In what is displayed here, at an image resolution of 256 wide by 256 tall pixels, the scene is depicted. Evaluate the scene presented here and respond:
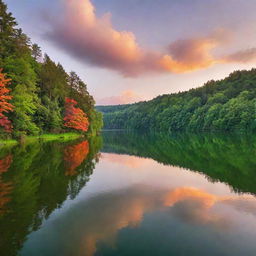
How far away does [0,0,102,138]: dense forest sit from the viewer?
39.2 meters

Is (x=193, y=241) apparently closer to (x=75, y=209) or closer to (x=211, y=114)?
(x=75, y=209)

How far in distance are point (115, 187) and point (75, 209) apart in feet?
14.9

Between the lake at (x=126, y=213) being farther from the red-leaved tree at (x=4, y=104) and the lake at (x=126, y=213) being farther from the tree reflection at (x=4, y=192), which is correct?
the red-leaved tree at (x=4, y=104)

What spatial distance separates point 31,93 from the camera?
4653cm

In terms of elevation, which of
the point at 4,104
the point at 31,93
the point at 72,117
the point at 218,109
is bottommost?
the point at 72,117

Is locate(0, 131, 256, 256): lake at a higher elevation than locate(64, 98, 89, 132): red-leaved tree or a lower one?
lower

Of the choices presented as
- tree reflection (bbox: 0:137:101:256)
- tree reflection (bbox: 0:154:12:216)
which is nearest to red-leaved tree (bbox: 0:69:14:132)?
tree reflection (bbox: 0:137:101:256)

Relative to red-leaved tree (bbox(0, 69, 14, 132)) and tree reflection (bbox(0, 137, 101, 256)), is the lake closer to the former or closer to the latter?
tree reflection (bbox(0, 137, 101, 256))

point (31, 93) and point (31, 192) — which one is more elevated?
point (31, 93)

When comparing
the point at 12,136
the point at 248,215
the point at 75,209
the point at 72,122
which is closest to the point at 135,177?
the point at 75,209

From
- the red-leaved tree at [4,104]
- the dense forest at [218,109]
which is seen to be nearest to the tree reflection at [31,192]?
the red-leaved tree at [4,104]

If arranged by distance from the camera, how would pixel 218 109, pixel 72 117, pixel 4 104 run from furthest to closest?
1. pixel 218 109
2. pixel 72 117
3. pixel 4 104

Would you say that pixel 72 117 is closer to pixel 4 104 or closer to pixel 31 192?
pixel 4 104

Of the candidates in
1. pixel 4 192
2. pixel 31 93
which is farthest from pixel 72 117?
pixel 4 192
